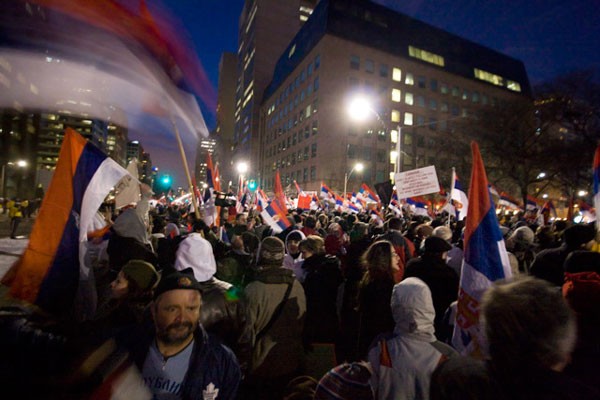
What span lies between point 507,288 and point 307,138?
5950 centimetres

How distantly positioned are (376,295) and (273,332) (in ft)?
3.40

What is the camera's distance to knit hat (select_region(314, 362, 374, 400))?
1504 millimetres

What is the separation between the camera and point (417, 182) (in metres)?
9.27

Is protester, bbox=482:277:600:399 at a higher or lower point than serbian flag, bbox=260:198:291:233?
lower

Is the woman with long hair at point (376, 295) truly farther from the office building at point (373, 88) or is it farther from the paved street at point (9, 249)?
the office building at point (373, 88)

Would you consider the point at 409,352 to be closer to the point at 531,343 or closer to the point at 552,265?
the point at 531,343

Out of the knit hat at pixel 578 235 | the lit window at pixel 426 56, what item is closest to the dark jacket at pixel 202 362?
the knit hat at pixel 578 235

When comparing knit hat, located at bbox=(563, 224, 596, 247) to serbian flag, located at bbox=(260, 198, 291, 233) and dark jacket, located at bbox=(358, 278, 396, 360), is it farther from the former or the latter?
serbian flag, located at bbox=(260, 198, 291, 233)

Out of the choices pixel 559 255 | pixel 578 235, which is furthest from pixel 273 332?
pixel 578 235

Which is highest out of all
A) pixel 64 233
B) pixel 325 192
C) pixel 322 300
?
pixel 325 192

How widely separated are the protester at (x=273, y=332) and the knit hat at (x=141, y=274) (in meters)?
0.83

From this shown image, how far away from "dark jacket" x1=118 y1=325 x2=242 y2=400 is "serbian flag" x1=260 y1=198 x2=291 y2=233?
614 cm

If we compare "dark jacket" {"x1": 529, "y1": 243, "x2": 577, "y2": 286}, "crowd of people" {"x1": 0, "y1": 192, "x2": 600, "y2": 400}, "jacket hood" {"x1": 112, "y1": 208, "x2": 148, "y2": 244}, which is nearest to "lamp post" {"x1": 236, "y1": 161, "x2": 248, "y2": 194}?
"jacket hood" {"x1": 112, "y1": 208, "x2": 148, "y2": 244}

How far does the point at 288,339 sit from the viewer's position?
3115mm
